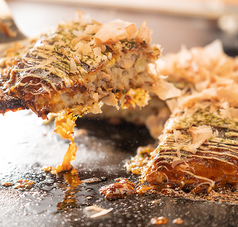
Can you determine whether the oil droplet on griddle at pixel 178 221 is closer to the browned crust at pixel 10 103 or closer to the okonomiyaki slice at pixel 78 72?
the okonomiyaki slice at pixel 78 72

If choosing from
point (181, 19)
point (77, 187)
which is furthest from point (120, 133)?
point (181, 19)

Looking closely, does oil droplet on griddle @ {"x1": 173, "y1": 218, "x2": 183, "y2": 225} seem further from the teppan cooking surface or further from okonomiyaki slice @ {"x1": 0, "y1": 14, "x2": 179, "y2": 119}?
okonomiyaki slice @ {"x1": 0, "y1": 14, "x2": 179, "y2": 119}

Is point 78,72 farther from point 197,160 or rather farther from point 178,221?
point 178,221

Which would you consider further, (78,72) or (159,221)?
(78,72)

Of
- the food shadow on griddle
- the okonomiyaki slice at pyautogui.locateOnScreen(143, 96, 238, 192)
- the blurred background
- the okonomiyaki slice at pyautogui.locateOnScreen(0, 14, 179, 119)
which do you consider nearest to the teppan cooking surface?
the food shadow on griddle

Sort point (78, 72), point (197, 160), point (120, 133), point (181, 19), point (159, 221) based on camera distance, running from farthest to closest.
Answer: point (181, 19)
point (120, 133)
point (197, 160)
point (78, 72)
point (159, 221)

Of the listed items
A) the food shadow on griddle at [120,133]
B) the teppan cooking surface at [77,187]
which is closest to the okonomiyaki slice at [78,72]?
the teppan cooking surface at [77,187]

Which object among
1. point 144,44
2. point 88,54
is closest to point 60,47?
point 88,54
